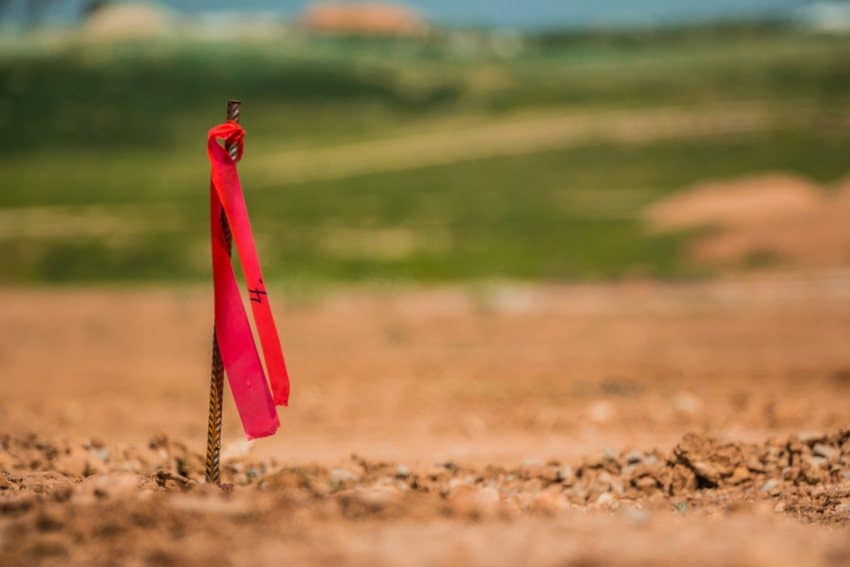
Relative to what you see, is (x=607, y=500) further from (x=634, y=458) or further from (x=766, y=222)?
(x=766, y=222)

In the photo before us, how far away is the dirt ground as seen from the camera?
452 cm

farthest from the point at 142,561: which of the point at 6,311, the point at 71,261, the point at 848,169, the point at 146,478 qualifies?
the point at 848,169

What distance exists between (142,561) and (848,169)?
131 feet

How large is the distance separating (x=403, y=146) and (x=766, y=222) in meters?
36.2

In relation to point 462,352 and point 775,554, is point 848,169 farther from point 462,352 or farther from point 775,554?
point 775,554

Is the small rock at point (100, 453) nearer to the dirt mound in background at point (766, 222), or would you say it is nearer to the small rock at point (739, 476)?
the small rock at point (739, 476)

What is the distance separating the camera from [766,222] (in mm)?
28781

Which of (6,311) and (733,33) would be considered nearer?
(6,311)

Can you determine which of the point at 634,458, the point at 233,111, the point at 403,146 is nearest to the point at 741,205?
the point at 634,458

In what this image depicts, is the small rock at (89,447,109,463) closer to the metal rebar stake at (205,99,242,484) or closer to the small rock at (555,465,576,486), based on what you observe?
the metal rebar stake at (205,99,242,484)

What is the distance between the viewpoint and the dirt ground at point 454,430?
14.8ft

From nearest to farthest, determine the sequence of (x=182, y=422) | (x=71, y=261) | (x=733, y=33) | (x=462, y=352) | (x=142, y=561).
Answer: (x=142, y=561), (x=182, y=422), (x=462, y=352), (x=71, y=261), (x=733, y=33)

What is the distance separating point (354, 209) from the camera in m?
40.8

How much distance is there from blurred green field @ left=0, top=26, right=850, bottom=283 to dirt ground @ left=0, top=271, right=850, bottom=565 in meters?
4.82
